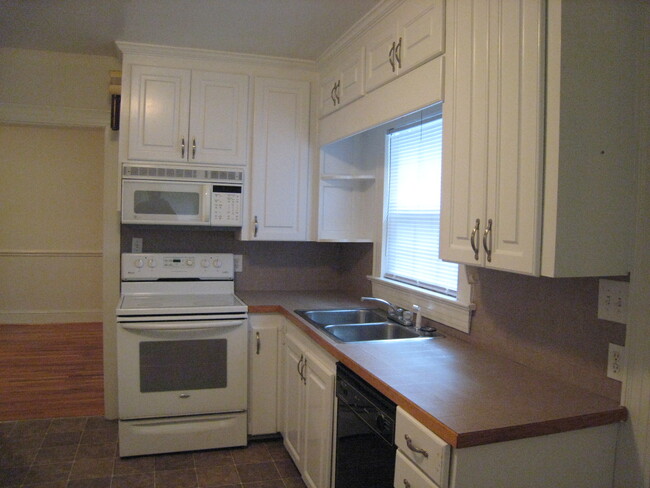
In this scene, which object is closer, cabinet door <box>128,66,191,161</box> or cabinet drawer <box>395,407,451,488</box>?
cabinet drawer <box>395,407,451,488</box>

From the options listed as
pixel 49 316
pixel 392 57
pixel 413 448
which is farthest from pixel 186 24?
pixel 49 316

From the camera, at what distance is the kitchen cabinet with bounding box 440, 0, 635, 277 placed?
138 cm

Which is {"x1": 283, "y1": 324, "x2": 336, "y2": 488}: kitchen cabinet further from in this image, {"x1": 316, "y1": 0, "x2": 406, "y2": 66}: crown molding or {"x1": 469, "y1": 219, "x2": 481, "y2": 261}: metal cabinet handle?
{"x1": 316, "y1": 0, "x2": 406, "y2": 66}: crown molding

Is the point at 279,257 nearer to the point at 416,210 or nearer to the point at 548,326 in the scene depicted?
the point at 416,210

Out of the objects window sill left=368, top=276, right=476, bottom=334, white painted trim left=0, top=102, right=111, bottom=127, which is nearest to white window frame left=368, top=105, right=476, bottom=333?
window sill left=368, top=276, right=476, bottom=334

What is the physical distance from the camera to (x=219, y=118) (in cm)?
316

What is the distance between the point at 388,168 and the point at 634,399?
1869mm

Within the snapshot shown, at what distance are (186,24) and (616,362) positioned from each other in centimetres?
247

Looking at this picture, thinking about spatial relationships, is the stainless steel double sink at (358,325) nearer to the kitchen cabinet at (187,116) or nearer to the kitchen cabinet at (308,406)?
the kitchen cabinet at (308,406)

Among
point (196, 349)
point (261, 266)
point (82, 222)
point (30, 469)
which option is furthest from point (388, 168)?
point (82, 222)

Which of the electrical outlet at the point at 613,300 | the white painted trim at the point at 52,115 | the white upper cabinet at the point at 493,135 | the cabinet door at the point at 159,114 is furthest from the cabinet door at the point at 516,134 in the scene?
the white painted trim at the point at 52,115

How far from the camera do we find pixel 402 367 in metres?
1.79

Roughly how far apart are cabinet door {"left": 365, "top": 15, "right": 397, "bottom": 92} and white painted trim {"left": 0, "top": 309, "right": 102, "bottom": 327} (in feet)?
17.1

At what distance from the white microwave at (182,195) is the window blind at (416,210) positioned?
94 centimetres
